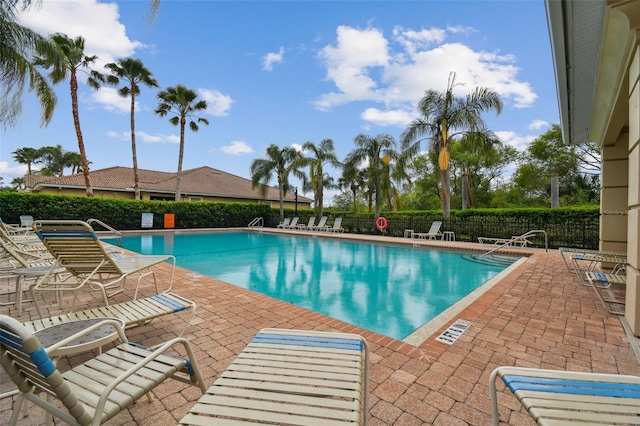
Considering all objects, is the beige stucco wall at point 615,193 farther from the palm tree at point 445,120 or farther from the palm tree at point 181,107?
Answer: the palm tree at point 181,107

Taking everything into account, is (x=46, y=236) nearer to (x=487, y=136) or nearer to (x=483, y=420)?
(x=483, y=420)

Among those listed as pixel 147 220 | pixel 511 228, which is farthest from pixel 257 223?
pixel 511 228

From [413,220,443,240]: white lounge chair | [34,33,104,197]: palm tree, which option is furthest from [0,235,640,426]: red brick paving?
[34,33,104,197]: palm tree

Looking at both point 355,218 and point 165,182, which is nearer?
point 355,218

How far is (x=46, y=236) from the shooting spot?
330 cm

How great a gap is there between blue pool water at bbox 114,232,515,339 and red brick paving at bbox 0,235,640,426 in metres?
1.17

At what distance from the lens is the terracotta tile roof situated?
22.1 metres

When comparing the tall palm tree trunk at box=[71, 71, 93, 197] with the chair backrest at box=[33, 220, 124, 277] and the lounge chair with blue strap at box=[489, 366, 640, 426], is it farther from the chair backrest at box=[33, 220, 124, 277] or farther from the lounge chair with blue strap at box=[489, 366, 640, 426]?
the lounge chair with blue strap at box=[489, 366, 640, 426]

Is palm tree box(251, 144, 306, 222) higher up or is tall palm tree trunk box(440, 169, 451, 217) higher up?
palm tree box(251, 144, 306, 222)

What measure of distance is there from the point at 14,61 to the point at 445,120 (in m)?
17.8

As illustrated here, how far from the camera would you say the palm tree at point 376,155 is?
17.9 metres

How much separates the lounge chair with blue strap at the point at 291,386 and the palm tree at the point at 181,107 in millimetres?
22843

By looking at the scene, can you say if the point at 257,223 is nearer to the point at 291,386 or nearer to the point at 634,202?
the point at 634,202

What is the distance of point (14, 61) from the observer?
952 cm
